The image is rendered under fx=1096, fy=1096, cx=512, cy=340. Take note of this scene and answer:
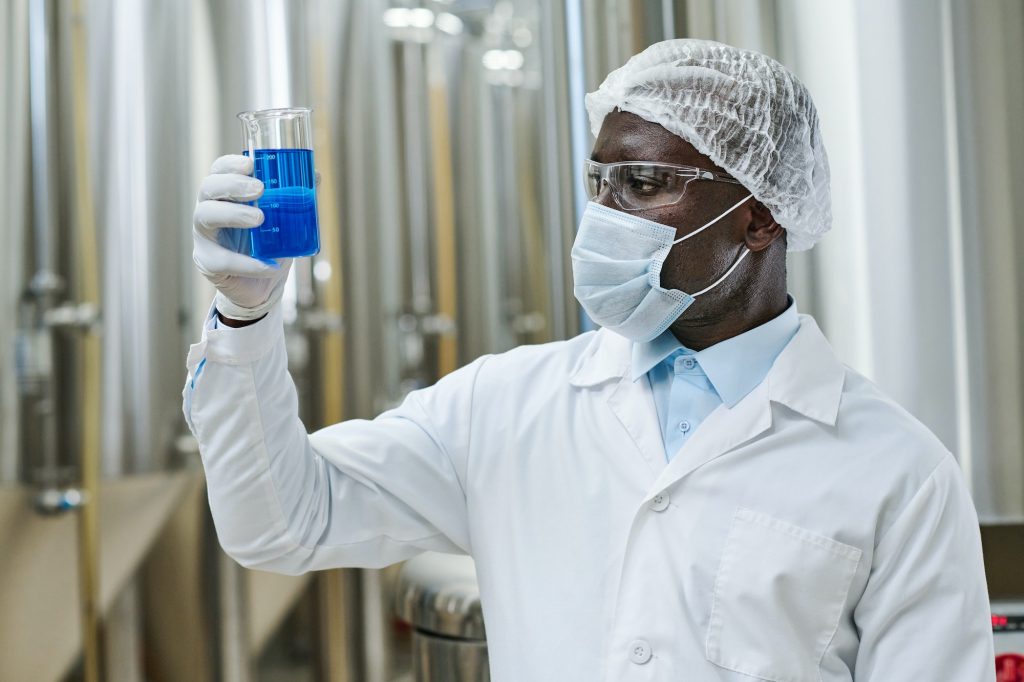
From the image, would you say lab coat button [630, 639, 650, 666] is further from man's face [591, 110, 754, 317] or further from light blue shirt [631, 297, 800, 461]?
man's face [591, 110, 754, 317]

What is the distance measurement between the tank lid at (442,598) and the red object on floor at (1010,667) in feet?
2.51

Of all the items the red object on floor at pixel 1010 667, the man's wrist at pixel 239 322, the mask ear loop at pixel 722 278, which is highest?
the mask ear loop at pixel 722 278

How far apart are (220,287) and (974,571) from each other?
2.81 ft

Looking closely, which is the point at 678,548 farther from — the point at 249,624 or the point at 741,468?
the point at 249,624

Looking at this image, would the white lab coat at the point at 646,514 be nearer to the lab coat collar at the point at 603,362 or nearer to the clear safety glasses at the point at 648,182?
the lab coat collar at the point at 603,362

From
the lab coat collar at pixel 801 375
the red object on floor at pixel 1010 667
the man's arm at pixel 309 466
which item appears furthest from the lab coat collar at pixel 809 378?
the red object on floor at pixel 1010 667

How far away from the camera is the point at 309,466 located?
128 cm

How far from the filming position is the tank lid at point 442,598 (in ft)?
5.80

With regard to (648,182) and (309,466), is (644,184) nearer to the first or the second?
(648,182)

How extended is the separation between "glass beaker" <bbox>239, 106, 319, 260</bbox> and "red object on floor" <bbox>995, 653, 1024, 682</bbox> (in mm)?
1106

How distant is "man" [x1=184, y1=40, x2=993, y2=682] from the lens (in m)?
1.18

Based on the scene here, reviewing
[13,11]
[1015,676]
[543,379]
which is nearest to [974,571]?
[1015,676]

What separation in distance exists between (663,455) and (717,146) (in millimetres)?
365

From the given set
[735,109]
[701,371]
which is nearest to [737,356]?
[701,371]
